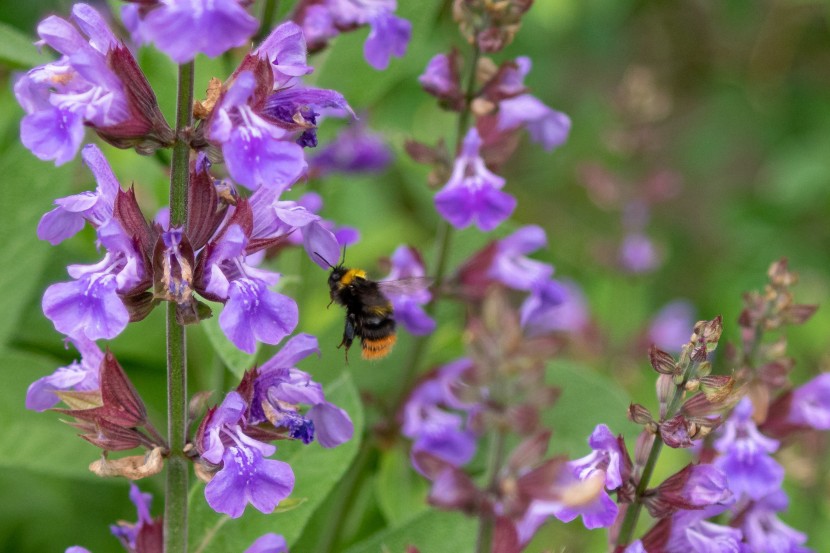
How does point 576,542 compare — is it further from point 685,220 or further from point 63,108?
point 685,220

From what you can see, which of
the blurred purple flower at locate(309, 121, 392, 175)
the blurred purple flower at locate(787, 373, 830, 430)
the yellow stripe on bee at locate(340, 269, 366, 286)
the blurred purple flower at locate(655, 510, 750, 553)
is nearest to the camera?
the blurred purple flower at locate(655, 510, 750, 553)

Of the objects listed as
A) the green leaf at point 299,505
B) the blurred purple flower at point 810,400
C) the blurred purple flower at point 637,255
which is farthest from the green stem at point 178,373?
the blurred purple flower at point 637,255

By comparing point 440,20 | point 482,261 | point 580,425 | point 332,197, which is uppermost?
point 440,20

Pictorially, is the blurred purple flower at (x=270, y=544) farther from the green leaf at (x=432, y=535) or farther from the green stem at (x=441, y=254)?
the green stem at (x=441, y=254)

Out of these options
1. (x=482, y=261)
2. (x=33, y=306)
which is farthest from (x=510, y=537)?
(x=33, y=306)

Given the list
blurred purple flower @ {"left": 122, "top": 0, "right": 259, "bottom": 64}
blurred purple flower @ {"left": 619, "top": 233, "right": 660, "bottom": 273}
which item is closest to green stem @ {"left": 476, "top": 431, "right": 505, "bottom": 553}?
blurred purple flower @ {"left": 122, "top": 0, "right": 259, "bottom": 64}

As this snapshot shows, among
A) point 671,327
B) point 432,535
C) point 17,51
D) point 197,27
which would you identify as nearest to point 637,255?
point 671,327

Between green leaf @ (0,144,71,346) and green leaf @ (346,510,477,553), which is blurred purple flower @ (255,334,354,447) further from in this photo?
green leaf @ (0,144,71,346)
